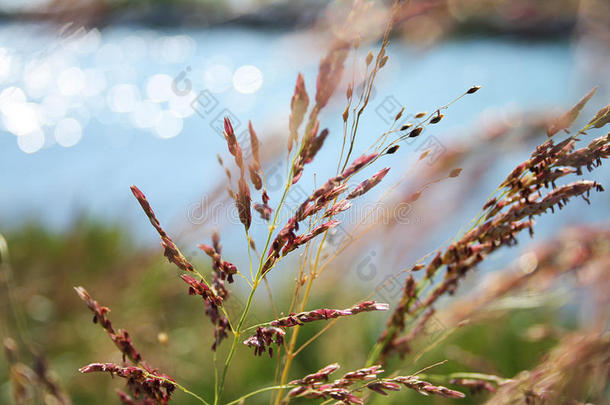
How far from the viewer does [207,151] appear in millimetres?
2488

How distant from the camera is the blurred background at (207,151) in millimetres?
503

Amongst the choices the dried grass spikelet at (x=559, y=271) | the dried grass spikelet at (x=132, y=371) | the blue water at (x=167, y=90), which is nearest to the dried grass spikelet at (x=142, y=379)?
the dried grass spikelet at (x=132, y=371)

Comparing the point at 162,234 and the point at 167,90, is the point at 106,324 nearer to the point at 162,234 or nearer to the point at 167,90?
the point at 162,234

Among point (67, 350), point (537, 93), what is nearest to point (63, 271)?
point (67, 350)

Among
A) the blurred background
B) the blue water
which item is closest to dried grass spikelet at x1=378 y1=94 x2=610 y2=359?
the blurred background

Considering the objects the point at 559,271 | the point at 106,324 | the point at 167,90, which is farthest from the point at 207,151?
the point at 106,324

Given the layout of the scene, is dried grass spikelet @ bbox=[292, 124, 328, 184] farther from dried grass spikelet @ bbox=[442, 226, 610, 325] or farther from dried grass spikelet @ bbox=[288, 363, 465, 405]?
dried grass spikelet @ bbox=[442, 226, 610, 325]

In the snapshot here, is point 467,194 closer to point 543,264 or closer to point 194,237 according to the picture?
point 543,264

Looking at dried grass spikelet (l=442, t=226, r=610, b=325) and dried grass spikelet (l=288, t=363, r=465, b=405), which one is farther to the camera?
dried grass spikelet (l=442, t=226, r=610, b=325)

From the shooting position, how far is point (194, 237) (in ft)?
1.57

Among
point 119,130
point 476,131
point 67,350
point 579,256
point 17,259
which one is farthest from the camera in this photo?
point 119,130

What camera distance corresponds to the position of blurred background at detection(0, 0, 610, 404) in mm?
503

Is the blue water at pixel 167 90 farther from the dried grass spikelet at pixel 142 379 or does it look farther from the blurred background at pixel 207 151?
the dried grass spikelet at pixel 142 379

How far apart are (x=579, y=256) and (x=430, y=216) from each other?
0.22m
